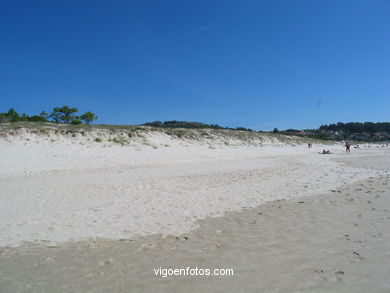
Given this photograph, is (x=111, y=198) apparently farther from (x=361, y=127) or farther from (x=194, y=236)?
(x=361, y=127)

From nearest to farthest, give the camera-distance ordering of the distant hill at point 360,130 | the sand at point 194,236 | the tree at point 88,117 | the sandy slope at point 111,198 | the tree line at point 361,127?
1. the sand at point 194,236
2. the sandy slope at point 111,198
3. the tree at point 88,117
4. the distant hill at point 360,130
5. the tree line at point 361,127

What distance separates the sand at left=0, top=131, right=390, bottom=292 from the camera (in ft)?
10.6

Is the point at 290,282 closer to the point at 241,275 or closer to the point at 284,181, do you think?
the point at 241,275

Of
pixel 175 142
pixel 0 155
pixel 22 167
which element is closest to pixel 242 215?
pixel 22 167

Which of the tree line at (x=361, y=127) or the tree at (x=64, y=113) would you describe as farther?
the tree line at (x=361, y=127)

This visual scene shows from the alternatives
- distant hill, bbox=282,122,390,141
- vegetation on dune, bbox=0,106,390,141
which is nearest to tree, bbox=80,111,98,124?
vegetation on dune, bbox=0,106,390,141

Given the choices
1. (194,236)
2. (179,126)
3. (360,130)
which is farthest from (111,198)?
(360,130)

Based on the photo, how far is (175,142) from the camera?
2858 cm

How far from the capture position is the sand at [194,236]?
3221 mm

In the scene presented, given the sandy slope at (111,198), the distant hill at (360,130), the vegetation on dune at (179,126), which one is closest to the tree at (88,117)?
the vegetation on dune at (179,126)

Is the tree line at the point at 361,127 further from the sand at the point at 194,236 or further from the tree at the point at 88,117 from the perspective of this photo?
the sand at the point at 194,236

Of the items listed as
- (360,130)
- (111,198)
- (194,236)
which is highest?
(360,130)

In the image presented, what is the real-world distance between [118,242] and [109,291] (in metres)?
1.55

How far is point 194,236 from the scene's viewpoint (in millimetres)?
4746
